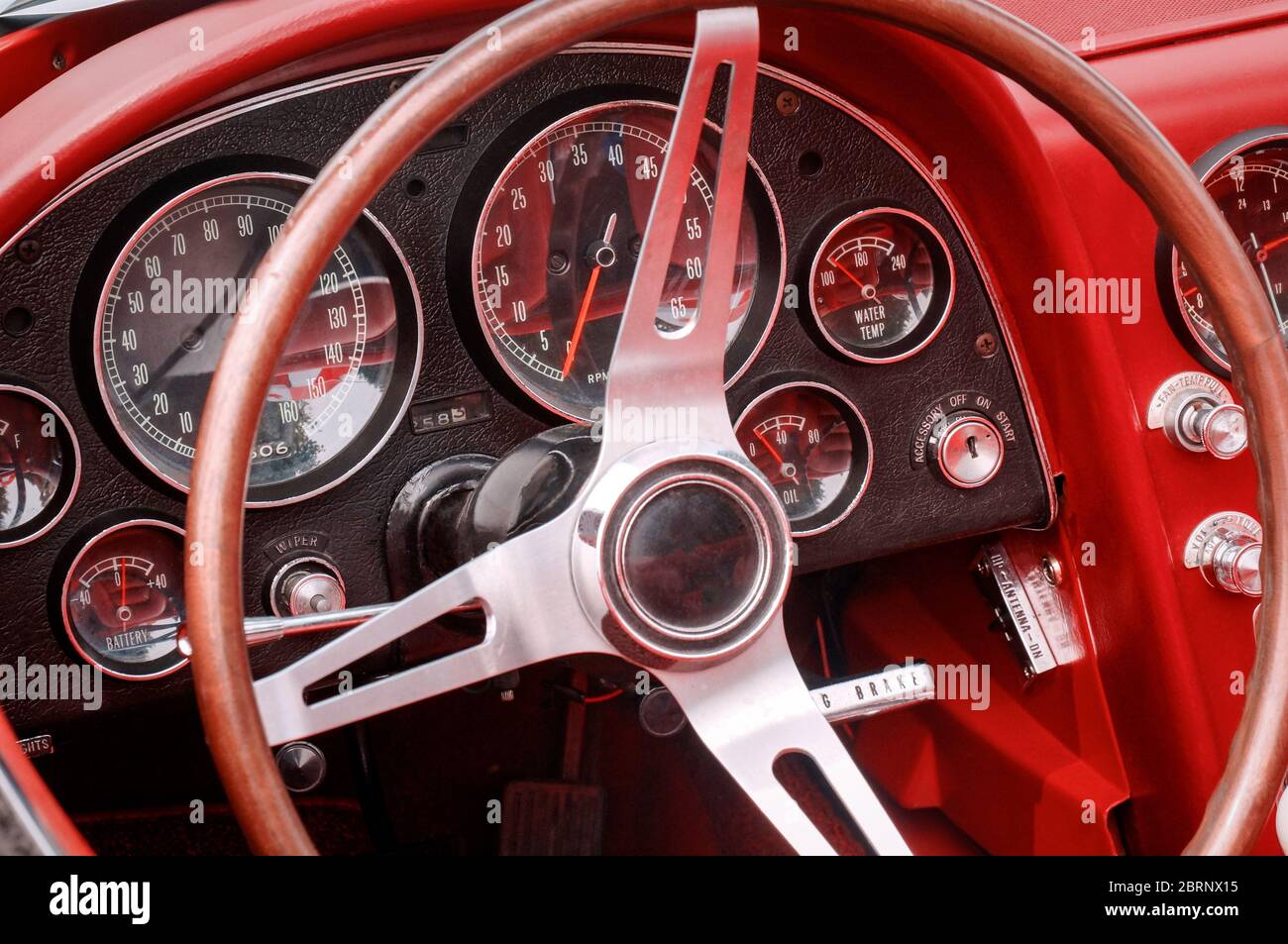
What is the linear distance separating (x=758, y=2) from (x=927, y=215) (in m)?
0.63

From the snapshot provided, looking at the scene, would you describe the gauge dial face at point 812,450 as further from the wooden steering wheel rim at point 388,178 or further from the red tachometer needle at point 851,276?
the wooden steering wheel rim at point 388,178

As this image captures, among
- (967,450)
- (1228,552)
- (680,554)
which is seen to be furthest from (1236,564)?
(680,554)

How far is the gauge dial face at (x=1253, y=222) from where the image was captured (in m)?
1.67

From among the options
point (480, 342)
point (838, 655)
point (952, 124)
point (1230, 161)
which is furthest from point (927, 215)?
point (838, 655)

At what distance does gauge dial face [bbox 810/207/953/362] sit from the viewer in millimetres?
1620

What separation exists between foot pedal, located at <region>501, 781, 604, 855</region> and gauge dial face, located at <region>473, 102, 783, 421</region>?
79 cm

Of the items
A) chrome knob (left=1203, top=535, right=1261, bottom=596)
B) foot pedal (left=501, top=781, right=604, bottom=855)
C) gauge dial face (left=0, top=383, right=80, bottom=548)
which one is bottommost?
foot pedal (left=501, top=781, right=604, bottom=855)

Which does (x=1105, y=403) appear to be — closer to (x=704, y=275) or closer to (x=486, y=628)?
(x=704, y=275)

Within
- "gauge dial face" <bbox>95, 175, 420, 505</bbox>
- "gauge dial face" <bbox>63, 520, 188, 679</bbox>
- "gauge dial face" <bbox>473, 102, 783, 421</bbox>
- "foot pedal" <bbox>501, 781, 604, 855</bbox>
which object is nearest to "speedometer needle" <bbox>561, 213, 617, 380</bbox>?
"gauge dial face" <bbox>473, 102, 783, 421</bbox>

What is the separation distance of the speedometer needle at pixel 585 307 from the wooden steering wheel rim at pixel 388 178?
1.76 ft

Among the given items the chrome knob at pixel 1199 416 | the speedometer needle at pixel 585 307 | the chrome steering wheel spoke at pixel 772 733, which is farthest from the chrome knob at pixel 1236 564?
the speedometer needle at pixel 585 307

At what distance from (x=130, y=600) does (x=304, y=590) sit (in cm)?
20

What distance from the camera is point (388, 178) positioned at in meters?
0.97

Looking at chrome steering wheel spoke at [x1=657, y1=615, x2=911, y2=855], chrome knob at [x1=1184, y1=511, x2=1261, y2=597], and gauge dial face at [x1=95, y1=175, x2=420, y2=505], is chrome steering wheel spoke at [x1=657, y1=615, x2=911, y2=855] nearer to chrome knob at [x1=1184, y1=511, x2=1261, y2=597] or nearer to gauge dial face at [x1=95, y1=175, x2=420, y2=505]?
gauge dial face at [x1=95, y1=175, x2=420, y2=505]
